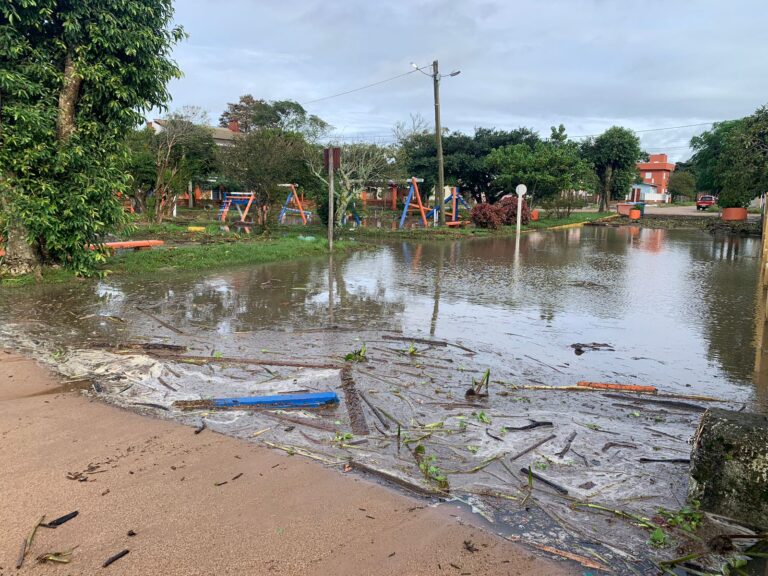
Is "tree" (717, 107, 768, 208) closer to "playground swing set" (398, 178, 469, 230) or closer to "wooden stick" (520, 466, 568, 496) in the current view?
"playground swing set" (398, 178, 469, 230)

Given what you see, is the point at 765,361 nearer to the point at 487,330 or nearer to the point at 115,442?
the point at 487,330

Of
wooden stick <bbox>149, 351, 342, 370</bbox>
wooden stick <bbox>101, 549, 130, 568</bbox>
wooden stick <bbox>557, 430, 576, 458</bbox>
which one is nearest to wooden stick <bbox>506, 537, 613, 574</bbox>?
wooden stick <bbox>557, 430, 576, 458</bbox>

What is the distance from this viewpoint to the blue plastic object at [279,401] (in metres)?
4.73

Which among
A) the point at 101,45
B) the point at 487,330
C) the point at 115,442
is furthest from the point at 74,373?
the point at 101,45

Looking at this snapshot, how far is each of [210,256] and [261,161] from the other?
5.80m

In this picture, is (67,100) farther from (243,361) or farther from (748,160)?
(748,160)

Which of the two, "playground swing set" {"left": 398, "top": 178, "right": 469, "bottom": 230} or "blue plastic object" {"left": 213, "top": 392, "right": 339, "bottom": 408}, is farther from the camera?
"playground swing set" {"left": 398, "top": 178, "right": 469, "bottom": 230}

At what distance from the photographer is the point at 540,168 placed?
31703 mm

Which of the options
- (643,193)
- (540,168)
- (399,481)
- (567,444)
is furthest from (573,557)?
(643,193)

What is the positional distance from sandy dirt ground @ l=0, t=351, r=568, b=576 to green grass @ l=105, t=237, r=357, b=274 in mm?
8738

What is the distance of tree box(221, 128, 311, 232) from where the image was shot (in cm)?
1897

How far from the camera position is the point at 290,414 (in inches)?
182

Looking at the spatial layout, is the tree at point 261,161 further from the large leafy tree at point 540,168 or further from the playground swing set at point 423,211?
the large leafy tree at point 540,168

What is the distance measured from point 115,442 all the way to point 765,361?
6868mm
